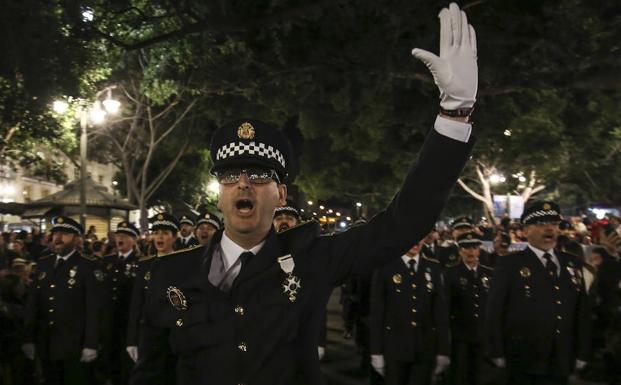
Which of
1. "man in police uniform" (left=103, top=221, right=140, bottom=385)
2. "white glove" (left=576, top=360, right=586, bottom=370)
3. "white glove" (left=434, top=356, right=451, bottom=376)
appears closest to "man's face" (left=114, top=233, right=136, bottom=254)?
"man in police uniform" (left=103, top=221, right=140, bottom=385)

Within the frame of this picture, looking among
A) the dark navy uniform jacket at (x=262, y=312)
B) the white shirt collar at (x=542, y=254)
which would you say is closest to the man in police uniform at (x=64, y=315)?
the white shirt collar at (x=542, y=254)

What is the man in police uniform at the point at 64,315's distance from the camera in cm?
789

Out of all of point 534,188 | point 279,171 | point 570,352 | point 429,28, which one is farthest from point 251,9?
point 534,188

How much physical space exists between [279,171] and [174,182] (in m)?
40.9

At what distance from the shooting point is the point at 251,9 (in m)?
12.9

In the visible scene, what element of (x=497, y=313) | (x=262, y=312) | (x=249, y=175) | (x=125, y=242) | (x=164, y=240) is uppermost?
(x=249, y=175)

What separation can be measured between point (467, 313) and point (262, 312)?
6883 millimetres

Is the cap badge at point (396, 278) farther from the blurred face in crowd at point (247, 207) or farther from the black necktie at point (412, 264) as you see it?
the blurred face in crowd at point (247, 207)

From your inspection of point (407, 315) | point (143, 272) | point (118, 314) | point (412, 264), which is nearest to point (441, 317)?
point (407, 315)

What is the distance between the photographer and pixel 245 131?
280cm

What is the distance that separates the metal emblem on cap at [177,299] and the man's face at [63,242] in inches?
234

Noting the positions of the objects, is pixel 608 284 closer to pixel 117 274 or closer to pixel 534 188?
pixel 117 274

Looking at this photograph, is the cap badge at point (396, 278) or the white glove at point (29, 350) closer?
the cap badge at point (396, 278)

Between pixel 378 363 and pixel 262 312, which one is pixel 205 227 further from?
pixel 262 312
